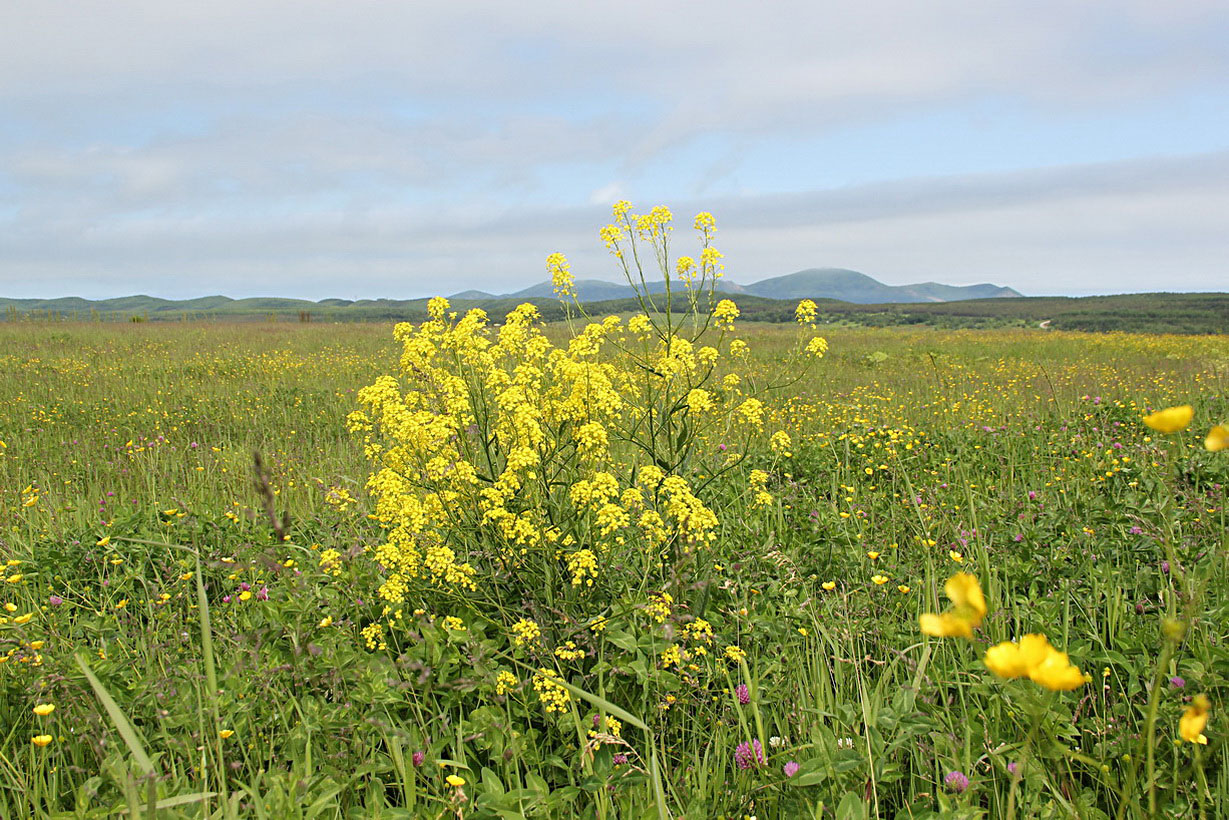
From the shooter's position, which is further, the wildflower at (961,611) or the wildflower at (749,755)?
the wildflower at (749,755)

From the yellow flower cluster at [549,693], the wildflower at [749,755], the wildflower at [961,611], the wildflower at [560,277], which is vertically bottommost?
the wildflower at [749,755]

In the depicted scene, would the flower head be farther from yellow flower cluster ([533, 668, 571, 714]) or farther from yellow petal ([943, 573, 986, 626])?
yellow petal ([943, 573, 986, 626])

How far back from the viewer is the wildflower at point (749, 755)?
6.39 ft

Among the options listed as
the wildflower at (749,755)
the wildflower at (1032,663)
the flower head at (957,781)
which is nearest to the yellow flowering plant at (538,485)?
the wildflower at (749,755)

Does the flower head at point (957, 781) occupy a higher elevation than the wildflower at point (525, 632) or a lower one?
lower

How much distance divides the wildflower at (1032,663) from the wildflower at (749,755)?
4.55 ft

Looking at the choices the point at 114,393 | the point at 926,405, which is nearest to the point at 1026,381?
the point at 926,405

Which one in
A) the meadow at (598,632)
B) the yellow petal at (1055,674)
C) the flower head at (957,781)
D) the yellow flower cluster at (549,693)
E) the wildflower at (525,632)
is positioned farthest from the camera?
the wildflower at (525,632)

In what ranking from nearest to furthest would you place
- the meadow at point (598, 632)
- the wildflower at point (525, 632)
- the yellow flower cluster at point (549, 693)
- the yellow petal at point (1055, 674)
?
the yellow petal at point (1055, 674) → the meadow at point (598, 632) → the yellow flower cluster at point (549, 693) → the wildflower at point (525, 632)

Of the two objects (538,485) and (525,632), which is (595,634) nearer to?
(525,632)

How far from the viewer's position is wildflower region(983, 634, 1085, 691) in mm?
663

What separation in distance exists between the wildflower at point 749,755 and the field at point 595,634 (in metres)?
0.01

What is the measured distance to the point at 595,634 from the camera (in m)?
2.55

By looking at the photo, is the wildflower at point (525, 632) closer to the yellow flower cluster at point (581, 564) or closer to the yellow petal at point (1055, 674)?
the yellow flower cluster at point (581, 564)
